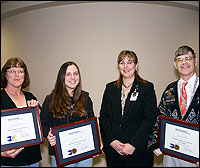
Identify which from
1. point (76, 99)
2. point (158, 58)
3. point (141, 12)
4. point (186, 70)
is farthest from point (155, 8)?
point (76, 99)

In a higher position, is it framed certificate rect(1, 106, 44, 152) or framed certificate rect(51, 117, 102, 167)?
framed certificate rect(1, 106, 44, 152)

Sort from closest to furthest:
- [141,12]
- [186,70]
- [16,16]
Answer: [186,70]
[141,12]
[16,16]

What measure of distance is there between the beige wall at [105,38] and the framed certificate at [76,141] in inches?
64.0

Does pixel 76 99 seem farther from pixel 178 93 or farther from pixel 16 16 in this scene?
pixel 16 16

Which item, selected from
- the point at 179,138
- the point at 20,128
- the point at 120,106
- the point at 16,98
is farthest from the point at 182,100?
the point at 16,98

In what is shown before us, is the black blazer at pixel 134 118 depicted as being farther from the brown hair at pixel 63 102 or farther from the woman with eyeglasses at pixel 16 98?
the woman with eyeglasses at pixel 16 98

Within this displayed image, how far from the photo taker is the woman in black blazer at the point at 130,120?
249 centimetres

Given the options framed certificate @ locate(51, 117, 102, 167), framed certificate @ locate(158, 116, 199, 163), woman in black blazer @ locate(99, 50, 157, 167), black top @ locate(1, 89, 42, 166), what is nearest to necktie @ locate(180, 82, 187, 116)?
framed certificate @ locate(158, 116, 199, 163)

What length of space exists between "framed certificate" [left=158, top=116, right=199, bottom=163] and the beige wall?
1.82 m

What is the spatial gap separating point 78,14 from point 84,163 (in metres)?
2.56

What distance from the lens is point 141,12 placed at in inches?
152

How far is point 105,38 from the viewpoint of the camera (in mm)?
3861

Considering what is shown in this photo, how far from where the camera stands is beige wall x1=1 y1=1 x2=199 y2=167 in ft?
12.6

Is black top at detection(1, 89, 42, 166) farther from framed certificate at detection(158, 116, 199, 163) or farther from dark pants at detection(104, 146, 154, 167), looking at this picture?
framed certificate at detection(158, 116, 199, 163)
